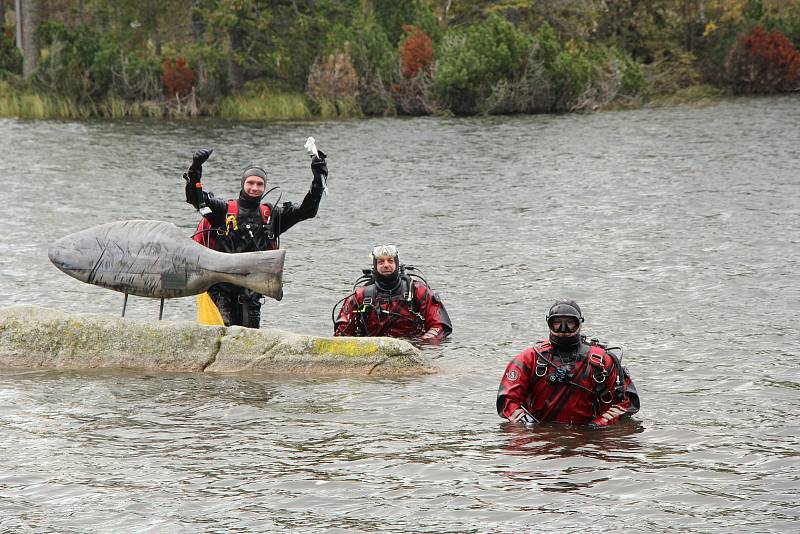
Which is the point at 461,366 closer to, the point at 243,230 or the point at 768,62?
the point at 243,230

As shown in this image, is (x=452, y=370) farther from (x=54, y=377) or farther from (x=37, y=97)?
(x=37, y=97)

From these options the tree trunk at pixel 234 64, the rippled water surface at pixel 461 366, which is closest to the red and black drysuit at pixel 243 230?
the rippled water surface at pixel 461 366

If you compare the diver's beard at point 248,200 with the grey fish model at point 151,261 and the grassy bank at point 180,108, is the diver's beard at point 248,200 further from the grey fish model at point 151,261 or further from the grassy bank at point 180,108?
the grassy bank at point 180,108

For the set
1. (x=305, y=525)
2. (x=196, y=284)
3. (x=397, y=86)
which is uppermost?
(x=397, y=86)

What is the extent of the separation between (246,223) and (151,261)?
4.26 feet

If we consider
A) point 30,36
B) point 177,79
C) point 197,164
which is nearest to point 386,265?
point 197,164

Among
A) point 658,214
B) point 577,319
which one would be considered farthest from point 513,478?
point 658,214

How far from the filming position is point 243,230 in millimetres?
13547

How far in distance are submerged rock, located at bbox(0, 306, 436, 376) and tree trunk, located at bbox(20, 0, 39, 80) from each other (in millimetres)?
39180

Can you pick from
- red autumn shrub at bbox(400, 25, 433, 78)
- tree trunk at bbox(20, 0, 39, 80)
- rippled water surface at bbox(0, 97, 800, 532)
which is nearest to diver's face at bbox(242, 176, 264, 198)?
rippled water surface at bbox(0, 97, 800, 532)

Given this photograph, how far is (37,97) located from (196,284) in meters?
33.9

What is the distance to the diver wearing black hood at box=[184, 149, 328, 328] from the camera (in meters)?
13.5

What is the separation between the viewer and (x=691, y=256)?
20.4m

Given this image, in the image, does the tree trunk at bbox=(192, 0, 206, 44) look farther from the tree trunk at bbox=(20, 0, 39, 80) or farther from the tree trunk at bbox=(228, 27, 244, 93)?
the tree trunk at bbox=(20, 0, 39, 80)
